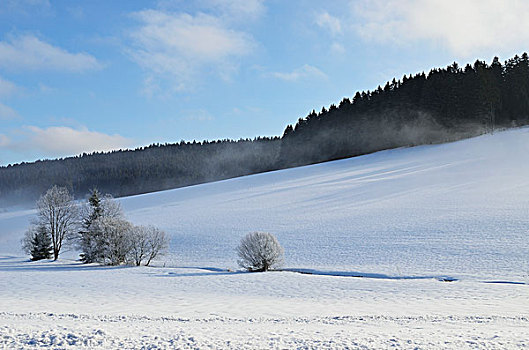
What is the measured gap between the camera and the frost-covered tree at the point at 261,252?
84.6 feet

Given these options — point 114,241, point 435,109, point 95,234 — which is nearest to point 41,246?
point 95,234

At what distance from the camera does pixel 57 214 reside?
121 feet

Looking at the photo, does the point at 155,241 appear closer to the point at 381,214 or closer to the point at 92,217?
the point at 92,217

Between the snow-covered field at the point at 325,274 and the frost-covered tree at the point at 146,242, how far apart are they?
1.60m

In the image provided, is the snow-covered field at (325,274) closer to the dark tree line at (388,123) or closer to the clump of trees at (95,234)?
the clump of trees at (95,234)

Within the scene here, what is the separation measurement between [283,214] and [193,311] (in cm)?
2707

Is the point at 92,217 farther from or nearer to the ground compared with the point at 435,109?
nearer to the ground

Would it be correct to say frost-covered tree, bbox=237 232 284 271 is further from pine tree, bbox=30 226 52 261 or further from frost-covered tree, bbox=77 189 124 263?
pine tree, bbox=30 226 52 261

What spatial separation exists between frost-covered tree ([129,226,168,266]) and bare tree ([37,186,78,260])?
422 inches

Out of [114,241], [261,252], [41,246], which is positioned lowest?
[261,252]

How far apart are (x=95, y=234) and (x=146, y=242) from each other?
495 cm

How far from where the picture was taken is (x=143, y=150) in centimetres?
15962

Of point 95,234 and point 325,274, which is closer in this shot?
point 325,274

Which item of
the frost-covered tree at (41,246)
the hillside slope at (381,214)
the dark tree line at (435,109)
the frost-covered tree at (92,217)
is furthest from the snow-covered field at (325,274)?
the dark tree line at (435,109)
